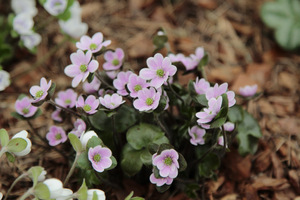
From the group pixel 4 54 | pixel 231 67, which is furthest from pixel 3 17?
pixel 231 67

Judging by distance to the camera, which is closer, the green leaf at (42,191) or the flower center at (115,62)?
the green leaf at (42,191)

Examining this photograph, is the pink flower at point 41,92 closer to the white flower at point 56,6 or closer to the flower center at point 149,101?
the flower center at point 149,101

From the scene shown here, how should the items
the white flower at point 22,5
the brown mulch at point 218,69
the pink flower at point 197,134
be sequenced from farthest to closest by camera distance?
the white flower at point 22,5
the brown mulch at point 218,69
the pink flower at point 197,134

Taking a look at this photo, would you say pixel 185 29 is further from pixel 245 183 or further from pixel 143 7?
pixel 245 183

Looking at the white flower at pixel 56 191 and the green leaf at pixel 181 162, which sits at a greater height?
the white flower at pixel 56 191

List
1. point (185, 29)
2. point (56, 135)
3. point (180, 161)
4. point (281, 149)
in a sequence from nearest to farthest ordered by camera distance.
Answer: point (180, 161) < point (56, 135) < point (281, 149) < point (185, 29)

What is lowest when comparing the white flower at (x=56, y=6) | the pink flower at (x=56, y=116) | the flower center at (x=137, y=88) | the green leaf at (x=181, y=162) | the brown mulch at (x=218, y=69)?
the brown mulch at (x=218, y=69)

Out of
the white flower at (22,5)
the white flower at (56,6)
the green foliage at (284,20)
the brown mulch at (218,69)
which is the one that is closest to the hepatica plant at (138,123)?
the brown mulch at (218,69)
